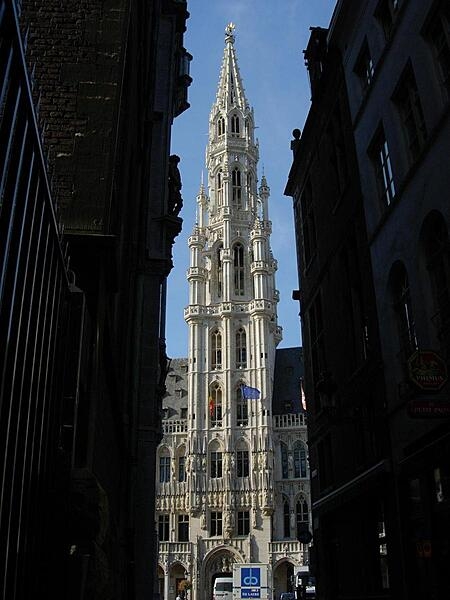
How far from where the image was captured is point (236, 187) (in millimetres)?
82000

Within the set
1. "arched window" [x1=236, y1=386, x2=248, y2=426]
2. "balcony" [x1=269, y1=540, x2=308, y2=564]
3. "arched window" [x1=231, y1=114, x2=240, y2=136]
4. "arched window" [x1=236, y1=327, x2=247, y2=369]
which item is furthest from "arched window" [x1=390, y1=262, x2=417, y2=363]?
"arched window" [x1=231, y1=114, x2=240, y2=136]

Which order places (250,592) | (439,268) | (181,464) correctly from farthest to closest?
(181,464), (250,592), (439,268)

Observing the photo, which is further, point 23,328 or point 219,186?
point 219,186

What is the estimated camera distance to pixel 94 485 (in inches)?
209

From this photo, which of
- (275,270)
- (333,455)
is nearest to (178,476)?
(275,270)

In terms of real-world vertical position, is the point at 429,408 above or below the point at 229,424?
below

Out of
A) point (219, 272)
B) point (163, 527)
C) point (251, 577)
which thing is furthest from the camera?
point (219, 272)

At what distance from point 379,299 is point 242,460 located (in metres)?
54.5

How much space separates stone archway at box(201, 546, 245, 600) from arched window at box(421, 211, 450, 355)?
56.5 meters

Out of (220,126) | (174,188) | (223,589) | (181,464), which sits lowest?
(223,589)

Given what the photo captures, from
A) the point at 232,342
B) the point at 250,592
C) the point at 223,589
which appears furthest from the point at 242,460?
the point at 250,592

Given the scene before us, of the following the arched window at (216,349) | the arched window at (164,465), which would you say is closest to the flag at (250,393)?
the arched window at (216,349)

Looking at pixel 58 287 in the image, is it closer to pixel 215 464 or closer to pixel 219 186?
pixel 215 464

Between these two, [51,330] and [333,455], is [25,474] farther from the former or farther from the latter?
[333,455]
